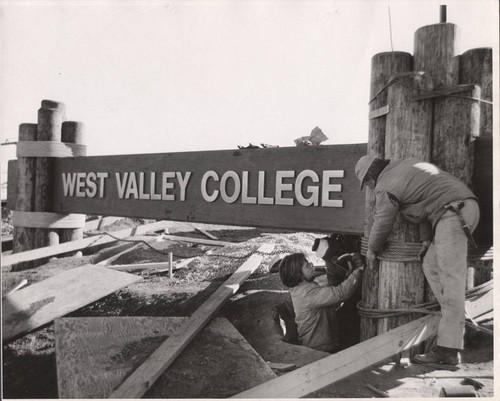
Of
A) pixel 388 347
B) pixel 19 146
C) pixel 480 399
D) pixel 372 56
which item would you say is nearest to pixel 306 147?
pixel 372 56

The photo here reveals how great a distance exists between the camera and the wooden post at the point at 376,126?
7.86ft

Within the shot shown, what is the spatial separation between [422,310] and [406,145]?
878 millimetres

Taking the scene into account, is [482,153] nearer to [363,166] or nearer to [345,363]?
[363,166]

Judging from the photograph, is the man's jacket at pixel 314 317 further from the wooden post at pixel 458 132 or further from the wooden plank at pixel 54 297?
the wooden plank at pixel 54 297

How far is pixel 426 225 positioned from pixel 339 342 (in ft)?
4.47

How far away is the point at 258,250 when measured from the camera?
5441 mm

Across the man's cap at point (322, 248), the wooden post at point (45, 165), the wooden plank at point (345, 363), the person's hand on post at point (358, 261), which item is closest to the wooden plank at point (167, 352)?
the wooden plank at point (345, 363)

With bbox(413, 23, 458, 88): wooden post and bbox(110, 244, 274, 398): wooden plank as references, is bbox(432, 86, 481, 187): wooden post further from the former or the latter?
bbox(110, 244, 274, 398): wooden plank

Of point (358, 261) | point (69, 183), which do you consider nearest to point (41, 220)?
point (69, 183)

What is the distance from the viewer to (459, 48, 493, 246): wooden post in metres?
2.26

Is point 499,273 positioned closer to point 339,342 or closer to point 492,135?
point 492,135

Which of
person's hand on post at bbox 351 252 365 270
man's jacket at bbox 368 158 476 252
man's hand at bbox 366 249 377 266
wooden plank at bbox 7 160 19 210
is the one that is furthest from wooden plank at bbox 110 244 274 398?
wooden plank at bbox 7 160 19 210

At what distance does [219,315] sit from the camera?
338 centimetres

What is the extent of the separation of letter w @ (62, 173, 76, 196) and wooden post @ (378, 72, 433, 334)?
314cm
